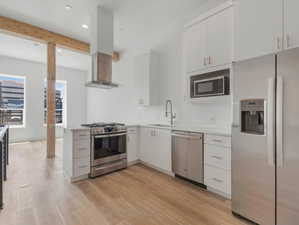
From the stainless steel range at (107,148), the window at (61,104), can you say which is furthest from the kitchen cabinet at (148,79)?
the window at (61,104)

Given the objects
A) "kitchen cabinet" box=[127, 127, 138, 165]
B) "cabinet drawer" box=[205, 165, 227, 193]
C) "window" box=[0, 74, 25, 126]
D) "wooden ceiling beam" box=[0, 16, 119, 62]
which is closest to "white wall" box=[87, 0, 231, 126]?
"kitchen cabinet" box=[127, 127, 138, 165]

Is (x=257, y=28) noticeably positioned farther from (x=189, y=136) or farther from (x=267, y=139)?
(x=189, y=136)

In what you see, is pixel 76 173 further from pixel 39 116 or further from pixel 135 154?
pixel 39 116

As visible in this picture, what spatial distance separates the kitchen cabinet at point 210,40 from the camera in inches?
96.8

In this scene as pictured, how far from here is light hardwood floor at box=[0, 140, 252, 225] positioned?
185 cm

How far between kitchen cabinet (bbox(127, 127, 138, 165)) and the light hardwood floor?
511 mm

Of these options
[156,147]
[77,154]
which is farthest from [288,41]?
[77,154]

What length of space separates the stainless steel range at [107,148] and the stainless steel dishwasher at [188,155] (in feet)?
3.68

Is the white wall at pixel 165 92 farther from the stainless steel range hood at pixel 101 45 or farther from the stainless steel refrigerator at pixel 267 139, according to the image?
the stainless steel range hood at pixel 101 45

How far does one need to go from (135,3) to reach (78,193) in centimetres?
342

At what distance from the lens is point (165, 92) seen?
4.01m

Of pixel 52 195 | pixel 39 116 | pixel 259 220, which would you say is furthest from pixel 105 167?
pixel 39 116

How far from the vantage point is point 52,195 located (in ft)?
7.79

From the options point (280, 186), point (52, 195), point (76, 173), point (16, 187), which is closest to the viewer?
point (280, 186)
